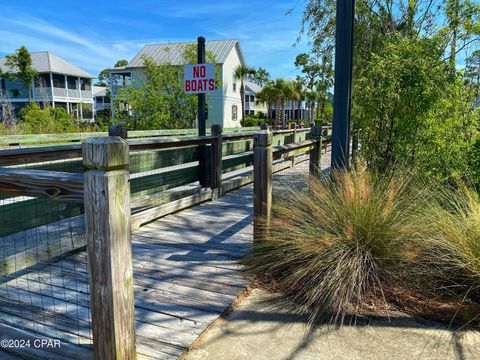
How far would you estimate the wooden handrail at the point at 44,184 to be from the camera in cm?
178

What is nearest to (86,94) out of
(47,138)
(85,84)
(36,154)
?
(85,84)

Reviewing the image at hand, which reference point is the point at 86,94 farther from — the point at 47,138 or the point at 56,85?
the point at 47,138

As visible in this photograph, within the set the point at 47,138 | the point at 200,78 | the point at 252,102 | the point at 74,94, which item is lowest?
the point at 47,138

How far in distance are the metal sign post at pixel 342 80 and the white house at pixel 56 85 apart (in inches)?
1607

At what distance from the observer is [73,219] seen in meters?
4.24

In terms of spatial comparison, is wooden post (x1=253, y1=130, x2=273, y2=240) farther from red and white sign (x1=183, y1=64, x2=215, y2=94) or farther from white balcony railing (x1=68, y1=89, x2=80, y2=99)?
white balcony railing (x1=68, y1=89, x2=80, y2=99)

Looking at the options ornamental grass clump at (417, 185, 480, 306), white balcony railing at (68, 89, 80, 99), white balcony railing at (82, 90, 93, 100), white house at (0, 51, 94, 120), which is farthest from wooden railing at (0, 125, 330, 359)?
Answer: white balcony railing at (82, 90, 93, 100)

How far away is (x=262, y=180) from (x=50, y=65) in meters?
47.2

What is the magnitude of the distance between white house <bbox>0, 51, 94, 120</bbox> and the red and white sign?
124 ft

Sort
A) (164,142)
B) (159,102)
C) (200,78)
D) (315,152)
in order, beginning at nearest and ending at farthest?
(164,142) < (315,152) < (200,78) < (159,102)

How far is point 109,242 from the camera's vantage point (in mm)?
1720

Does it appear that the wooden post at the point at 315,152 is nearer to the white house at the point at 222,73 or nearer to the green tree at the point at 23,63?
the white house at the point at 222,73

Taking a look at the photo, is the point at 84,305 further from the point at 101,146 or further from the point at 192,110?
the point at 192,110

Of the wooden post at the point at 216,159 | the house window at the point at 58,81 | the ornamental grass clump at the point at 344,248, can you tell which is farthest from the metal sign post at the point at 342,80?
the house window at the point at 58,81
